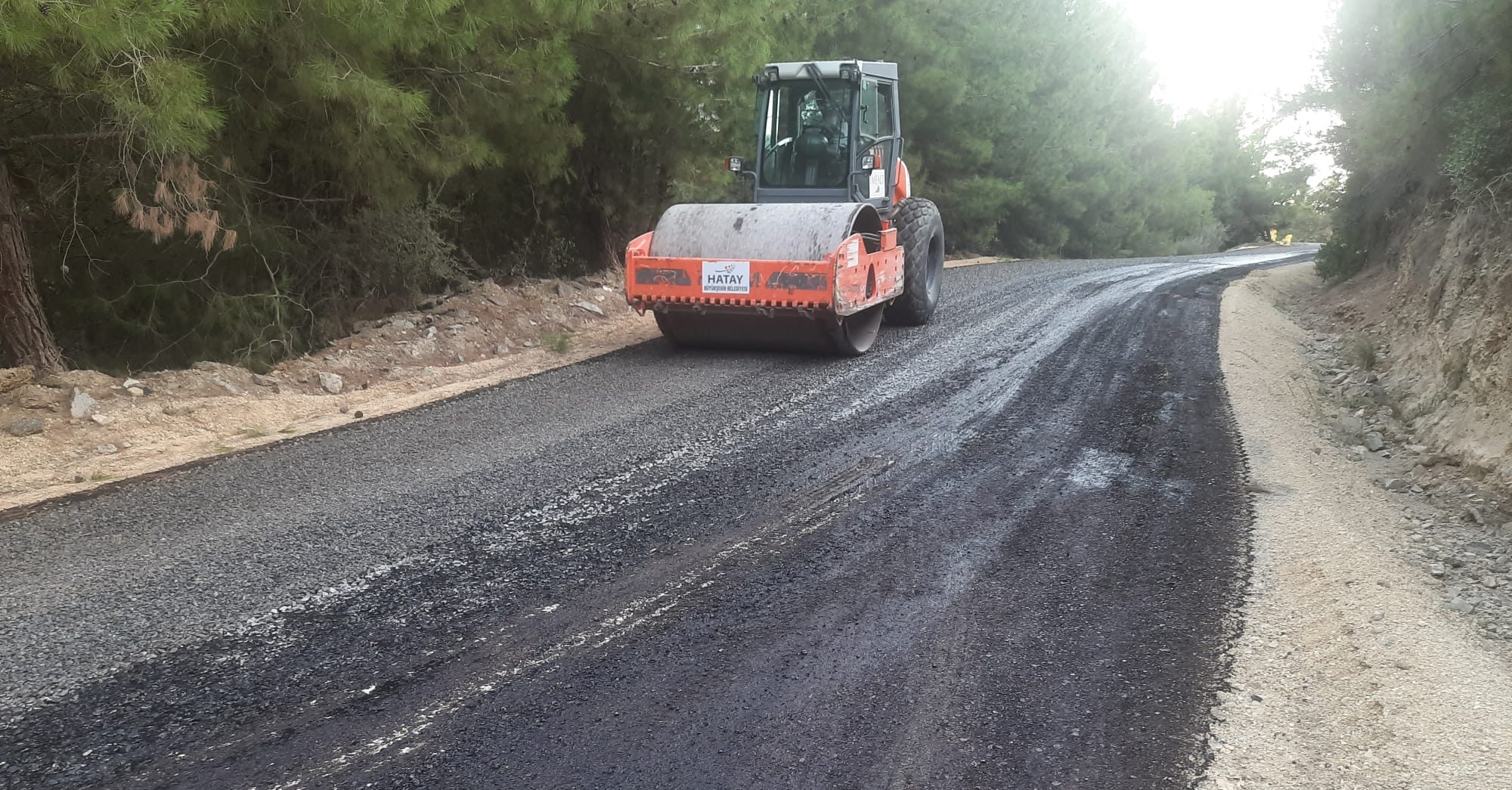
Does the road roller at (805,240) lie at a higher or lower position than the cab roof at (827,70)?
lower

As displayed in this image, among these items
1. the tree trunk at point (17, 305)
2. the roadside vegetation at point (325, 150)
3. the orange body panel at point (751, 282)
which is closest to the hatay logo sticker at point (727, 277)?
the orange body panel at point (751, 282)

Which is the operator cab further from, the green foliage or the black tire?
the green foliage

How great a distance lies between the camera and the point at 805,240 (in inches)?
303

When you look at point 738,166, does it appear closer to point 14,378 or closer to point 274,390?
point 274,390

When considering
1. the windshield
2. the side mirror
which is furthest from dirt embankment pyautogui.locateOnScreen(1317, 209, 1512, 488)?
the side mirror

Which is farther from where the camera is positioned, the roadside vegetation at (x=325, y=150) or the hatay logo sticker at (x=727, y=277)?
the hatay logo sticker at (x=727, y=277)

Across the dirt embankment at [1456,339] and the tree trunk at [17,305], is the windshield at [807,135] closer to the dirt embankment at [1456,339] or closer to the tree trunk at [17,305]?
the dirt embankment at [1456,339]

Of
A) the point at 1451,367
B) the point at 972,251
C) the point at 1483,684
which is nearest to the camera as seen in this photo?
the point at 1483,684

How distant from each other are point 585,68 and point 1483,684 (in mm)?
9473

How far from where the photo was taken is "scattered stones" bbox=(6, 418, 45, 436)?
558cm

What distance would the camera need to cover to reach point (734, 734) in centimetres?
285

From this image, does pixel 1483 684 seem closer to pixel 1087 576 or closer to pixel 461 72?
pixel 1087 576

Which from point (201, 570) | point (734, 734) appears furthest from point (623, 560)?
point (201, 570)

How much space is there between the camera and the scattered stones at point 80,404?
593 centimetres
